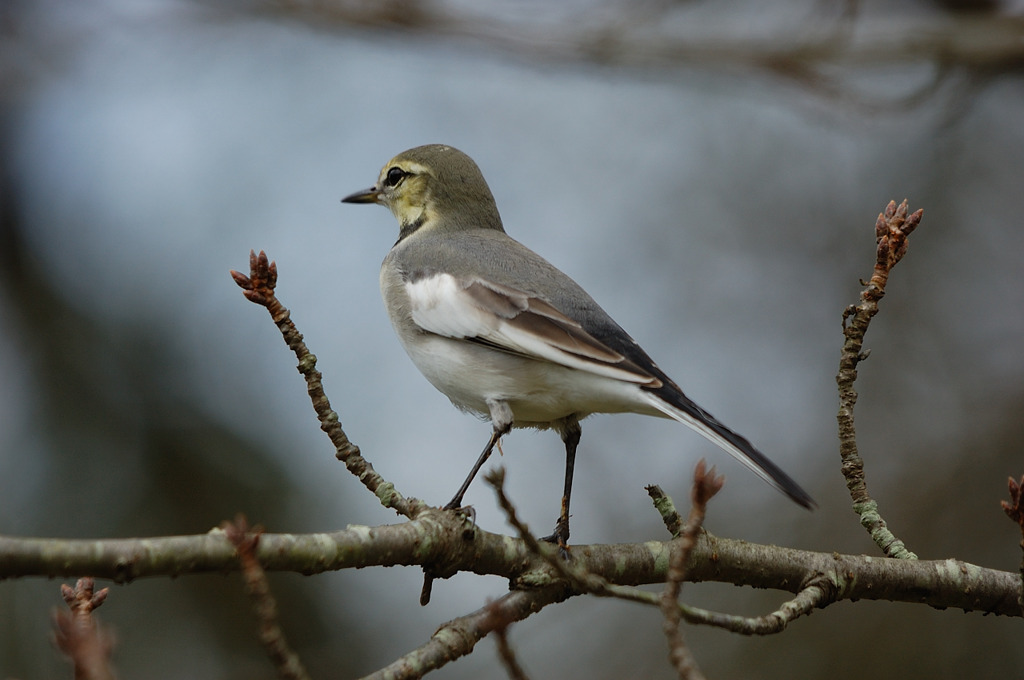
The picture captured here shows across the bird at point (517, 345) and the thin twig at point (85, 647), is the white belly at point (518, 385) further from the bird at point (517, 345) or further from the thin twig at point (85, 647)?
the thin twig at point (85, 647)

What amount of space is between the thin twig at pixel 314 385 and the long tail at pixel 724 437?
1076 mm

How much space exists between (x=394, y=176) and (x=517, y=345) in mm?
2279

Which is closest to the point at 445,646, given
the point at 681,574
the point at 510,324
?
the point at 681,574

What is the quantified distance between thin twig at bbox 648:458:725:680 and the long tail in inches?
23.9

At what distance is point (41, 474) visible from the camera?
8344 mm

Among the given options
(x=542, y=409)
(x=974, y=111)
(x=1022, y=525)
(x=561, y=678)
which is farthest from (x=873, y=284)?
(x=974, y=111)

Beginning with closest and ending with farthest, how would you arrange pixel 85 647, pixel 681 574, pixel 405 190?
pixel 85 647 → pixel 681 574 → pixel 405 190

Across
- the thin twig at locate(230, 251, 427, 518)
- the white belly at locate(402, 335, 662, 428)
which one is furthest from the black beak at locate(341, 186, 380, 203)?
→ the thin twig at locate(230, 251, 427, 518)

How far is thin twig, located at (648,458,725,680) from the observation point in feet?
8.02

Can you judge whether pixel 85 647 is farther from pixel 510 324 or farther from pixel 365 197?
pixel 365 197

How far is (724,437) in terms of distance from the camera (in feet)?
11.7

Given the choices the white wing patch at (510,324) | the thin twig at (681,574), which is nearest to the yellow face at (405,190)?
the white wing patch at (510,324)

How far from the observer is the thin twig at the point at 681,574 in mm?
2445

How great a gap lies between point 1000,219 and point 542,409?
7263mm
